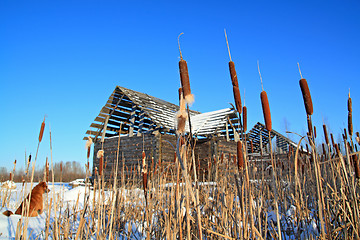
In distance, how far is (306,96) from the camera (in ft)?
4.13

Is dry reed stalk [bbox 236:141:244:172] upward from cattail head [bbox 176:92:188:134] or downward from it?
downward

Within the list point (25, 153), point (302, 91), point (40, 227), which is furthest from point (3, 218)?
point (302, 91)

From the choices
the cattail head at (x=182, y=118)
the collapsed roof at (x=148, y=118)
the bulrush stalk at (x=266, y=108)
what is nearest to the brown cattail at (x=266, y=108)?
the bulrush stalk at (x=266, y=108)

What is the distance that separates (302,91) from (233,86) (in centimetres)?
48

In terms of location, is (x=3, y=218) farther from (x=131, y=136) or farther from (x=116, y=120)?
(x=116, y=120)

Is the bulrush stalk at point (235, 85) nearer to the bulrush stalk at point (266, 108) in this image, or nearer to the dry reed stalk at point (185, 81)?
the bulrush stalk at point (266, 108)

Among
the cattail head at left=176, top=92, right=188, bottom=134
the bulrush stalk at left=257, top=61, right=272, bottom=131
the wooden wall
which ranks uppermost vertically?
the wooden wall

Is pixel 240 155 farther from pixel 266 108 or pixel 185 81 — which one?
pixel 185 81

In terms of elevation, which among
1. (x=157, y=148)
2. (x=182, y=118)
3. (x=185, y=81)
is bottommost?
(x=182, y=118)

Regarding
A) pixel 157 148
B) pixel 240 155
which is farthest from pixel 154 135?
pixel 240 155

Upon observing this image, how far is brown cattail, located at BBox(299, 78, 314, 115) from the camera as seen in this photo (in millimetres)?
1252

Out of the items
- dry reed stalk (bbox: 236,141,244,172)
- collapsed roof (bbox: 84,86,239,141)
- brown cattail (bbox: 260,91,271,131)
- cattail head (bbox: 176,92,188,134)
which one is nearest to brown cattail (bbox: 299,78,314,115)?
brown cattail (bbox: 260,91,271,131)

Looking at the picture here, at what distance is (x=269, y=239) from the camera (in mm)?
2760

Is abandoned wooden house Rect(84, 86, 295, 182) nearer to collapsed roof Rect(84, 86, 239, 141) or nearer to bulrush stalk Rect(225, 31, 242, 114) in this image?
collapsed roof Rect(84, 86, 239, 141)
